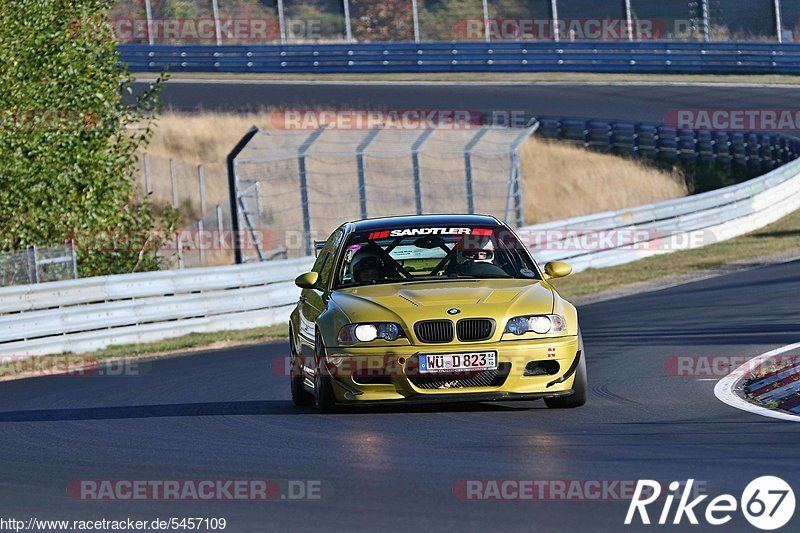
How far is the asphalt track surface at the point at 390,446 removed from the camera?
6.75 meters

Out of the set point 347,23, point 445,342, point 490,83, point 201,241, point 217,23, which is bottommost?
point 201,241

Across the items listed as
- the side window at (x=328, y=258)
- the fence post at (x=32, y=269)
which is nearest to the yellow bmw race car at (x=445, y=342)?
the side window at (x=328, y=258)

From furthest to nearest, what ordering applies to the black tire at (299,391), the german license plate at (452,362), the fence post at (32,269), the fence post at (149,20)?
1. the fence post at (149,20)
2. the fence post at (32,269)
3. the black tire at (299,391)
4. the german license plate at (452,362)

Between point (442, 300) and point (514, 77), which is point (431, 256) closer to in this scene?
point (442, 300)

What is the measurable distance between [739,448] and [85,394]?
289 inches

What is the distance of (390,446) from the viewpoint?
341 inches

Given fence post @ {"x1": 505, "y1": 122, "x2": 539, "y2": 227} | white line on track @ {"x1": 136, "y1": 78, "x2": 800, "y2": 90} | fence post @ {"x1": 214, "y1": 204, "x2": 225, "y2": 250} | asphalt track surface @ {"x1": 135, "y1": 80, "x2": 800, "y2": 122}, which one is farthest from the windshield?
white line on track @ {"x1": 136, "y1": 78, "x2": 800, "y2": 90}

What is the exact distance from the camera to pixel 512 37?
4475 cm

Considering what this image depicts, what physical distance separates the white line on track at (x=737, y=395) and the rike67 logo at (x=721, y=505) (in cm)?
246

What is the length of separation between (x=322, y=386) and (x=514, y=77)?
35897 millimetres

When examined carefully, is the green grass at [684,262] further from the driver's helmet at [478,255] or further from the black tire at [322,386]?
the black tire at [322,386]

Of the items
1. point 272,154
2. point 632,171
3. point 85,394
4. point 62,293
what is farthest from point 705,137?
point 85,394

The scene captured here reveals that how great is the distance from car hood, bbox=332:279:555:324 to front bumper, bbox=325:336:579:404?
Answer: 0.23 meters

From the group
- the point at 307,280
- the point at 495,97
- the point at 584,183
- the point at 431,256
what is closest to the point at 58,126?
the point at 307,280
